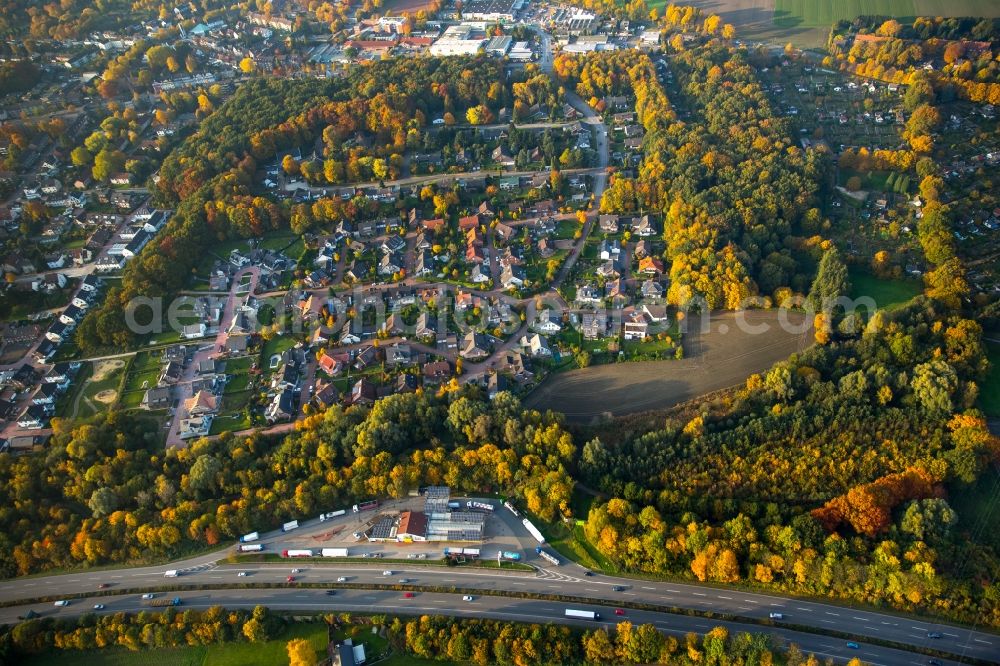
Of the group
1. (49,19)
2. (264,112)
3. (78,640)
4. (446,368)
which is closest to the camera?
(78,640)

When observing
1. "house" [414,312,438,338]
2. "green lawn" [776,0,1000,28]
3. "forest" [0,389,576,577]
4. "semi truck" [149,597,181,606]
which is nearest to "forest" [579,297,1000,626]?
"forest" [0,389,576,577]

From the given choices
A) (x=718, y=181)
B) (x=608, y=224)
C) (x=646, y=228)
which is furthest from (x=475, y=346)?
(x=718, y=181)

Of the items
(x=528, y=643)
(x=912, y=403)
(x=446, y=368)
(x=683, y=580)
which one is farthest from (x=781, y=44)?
(x=528, y=643)

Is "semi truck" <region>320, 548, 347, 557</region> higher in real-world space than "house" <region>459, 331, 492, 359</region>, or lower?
lower

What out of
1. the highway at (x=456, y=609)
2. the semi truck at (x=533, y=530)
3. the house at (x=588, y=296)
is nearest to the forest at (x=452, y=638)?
the highway at (x=456, y=609)

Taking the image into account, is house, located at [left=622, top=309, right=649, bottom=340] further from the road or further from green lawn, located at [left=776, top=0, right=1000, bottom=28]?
green lawn, located at [left=776, top=0, right=1000, bottom=28]

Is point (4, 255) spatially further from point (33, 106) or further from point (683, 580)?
point (683, 580)

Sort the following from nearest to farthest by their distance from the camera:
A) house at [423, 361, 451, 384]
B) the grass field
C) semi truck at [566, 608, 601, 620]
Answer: the grass field, semi truck at [566, 608, 601, 620], house at [423, 361, 451, 384]
